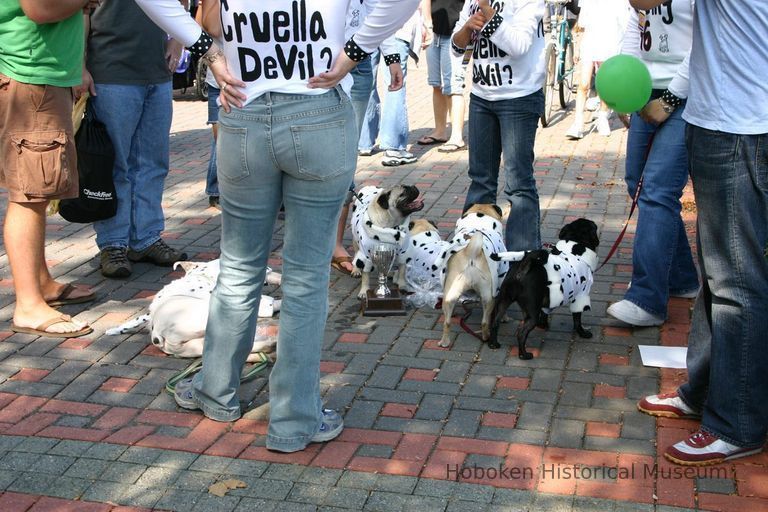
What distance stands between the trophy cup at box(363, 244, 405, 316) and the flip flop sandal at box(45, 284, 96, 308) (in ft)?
5.48

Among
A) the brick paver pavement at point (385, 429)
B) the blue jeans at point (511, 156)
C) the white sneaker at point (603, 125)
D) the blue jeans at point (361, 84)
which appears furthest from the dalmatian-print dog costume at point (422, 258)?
the white sneaker at point (603, 125)

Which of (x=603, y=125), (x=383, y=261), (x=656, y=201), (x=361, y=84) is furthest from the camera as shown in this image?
(x=603, y=125)

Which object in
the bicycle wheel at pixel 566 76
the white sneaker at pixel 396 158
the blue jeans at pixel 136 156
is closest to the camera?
the blue jeans at pixel 136 156

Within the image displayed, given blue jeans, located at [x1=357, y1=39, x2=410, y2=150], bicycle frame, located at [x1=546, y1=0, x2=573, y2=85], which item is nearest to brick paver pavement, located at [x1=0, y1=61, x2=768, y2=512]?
blue jeans, located at [x1=357, y1=39, x2=410, y2=150]

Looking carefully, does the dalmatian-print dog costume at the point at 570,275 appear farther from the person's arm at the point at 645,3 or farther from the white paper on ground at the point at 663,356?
the person's arm at the point at 645,3

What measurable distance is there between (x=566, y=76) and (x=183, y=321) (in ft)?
30.8

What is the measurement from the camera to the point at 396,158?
957cm

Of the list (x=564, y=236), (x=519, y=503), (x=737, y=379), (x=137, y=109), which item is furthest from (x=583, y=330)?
(x=137, y=109)

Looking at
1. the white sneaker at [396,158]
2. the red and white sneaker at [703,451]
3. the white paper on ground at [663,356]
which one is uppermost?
the red and white sneaker at [703,451]

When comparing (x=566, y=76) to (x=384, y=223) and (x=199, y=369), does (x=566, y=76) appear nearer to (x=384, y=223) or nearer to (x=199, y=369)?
(x=384, y=223)

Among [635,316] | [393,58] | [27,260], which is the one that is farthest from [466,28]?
[27,260]

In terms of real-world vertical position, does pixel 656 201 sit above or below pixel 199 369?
above

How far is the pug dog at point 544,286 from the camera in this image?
15.9 ft

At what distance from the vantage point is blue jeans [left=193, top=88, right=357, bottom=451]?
11.9 feet
